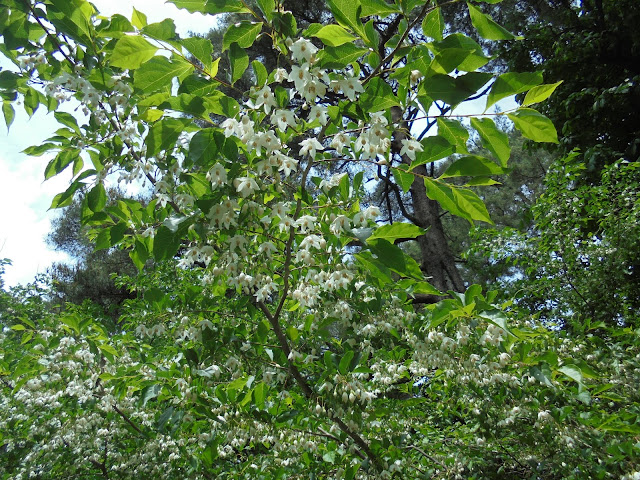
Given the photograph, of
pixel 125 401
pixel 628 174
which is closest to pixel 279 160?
pixel 125 401

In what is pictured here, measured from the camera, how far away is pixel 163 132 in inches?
40.0

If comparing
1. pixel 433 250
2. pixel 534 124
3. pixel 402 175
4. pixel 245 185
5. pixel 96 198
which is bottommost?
pixel 534 124

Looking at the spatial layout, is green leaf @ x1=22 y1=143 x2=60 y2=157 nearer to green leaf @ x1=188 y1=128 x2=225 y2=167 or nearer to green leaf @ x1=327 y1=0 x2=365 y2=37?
green leaf @ x1=188 y1=128 x2=225 y2=167

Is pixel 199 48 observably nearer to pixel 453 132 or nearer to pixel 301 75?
pixel 301 75

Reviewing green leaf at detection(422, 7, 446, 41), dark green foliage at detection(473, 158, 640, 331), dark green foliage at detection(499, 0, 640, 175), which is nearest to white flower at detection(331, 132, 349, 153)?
green leaf at detection(422, 7, 446, 41)

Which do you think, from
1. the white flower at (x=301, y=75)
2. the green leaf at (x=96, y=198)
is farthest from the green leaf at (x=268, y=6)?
the green leaf at (x=96, y=198)

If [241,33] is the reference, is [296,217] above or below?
below

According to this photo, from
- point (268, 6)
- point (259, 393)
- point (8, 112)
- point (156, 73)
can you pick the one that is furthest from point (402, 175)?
point (8, 112)

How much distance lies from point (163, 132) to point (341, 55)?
1.48 ft

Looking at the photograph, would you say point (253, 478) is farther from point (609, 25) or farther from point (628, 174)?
point (609, 25)

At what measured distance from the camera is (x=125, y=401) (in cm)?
319

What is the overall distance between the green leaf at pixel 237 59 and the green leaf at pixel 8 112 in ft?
3.10

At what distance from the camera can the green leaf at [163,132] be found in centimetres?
100

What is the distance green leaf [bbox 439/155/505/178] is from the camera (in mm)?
953
